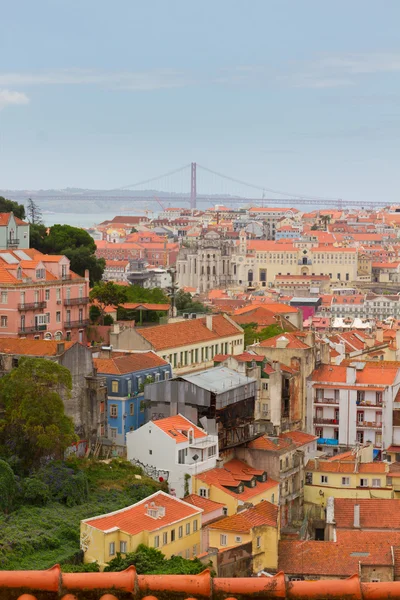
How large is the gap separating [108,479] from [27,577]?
20363 mm

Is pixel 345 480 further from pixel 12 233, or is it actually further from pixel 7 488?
pixel 12 233

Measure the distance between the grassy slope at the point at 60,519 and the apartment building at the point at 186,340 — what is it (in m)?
6.64

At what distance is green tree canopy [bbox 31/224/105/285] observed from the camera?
152 feet

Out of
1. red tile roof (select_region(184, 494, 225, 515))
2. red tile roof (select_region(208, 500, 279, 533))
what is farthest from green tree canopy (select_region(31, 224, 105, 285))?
red tile roof (select_region(208, 500, 279, 533))

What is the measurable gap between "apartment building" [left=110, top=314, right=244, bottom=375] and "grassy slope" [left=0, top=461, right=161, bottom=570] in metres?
6.64

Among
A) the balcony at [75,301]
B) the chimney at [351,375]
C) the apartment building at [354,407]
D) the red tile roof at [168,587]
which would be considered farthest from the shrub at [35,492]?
the red tile roof at [168,587]

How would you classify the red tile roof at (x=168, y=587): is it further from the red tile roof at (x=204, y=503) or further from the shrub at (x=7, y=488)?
the red tile roof at (x=204, y=503)

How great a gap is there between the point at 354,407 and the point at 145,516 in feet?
47.1

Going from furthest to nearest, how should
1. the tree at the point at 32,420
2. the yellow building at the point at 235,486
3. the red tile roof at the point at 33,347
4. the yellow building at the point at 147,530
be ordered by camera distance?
the red tile roof at the point at 33,347 < the yellow building at the point at 235,486 < the tree at the point at 32,420 < the yellow building at the point at 147,530

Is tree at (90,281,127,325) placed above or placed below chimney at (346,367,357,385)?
above

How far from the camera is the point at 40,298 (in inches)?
1437

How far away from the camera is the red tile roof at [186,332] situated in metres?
35.3

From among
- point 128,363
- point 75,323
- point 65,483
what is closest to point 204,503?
point 65,483

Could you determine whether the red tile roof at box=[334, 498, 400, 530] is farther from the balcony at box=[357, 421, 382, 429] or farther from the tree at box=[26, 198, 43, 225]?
the tree at box=[26, 198, 43, 225]
